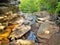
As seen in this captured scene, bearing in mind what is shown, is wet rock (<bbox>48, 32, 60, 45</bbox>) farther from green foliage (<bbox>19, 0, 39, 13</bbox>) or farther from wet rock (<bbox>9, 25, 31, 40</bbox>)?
green foliage (<bbox>19, 0, 39, 13</bbox>)

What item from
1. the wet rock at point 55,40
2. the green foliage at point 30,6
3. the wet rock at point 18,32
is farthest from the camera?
the green foliage at point 30,6

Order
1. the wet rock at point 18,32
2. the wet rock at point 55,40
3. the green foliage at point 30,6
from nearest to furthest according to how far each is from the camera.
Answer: the wet rock at point 55,40 < the wet rock at point 18,32 < the green foliage at point 30,6

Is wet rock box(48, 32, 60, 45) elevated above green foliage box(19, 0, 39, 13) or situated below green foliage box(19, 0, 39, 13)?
below

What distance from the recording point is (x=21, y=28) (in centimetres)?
1263

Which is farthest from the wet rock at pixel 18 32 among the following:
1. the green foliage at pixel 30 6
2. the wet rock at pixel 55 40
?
the green foliage at pixel 30 6

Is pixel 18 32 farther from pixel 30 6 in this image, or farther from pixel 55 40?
pixel 30 6

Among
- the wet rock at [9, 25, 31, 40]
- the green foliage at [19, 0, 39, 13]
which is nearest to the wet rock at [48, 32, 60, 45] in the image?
the wet rock at [9, 25, 31, 40]

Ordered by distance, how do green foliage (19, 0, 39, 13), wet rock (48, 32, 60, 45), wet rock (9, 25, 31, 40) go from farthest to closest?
1. green foliage (19, 0, 39, 13)
2. wet rock (9, 25, 31, 40)
3. wet rock (48, 32, 60, 45)

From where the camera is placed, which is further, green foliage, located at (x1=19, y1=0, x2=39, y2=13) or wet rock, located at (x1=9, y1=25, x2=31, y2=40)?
green foliage, located at (x1=19, y1=0, x2=39, y2=13)

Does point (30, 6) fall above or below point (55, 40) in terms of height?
above

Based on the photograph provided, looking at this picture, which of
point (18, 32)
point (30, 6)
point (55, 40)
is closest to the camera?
point (55, 40)

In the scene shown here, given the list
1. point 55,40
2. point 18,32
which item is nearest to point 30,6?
point 18,32

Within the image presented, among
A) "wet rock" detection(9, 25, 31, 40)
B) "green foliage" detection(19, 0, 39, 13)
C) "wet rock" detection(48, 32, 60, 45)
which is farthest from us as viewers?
"green foliage" detection(19, 0, 39, 13)

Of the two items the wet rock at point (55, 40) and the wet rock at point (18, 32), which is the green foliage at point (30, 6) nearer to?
the wet rock at point (18, 32)
